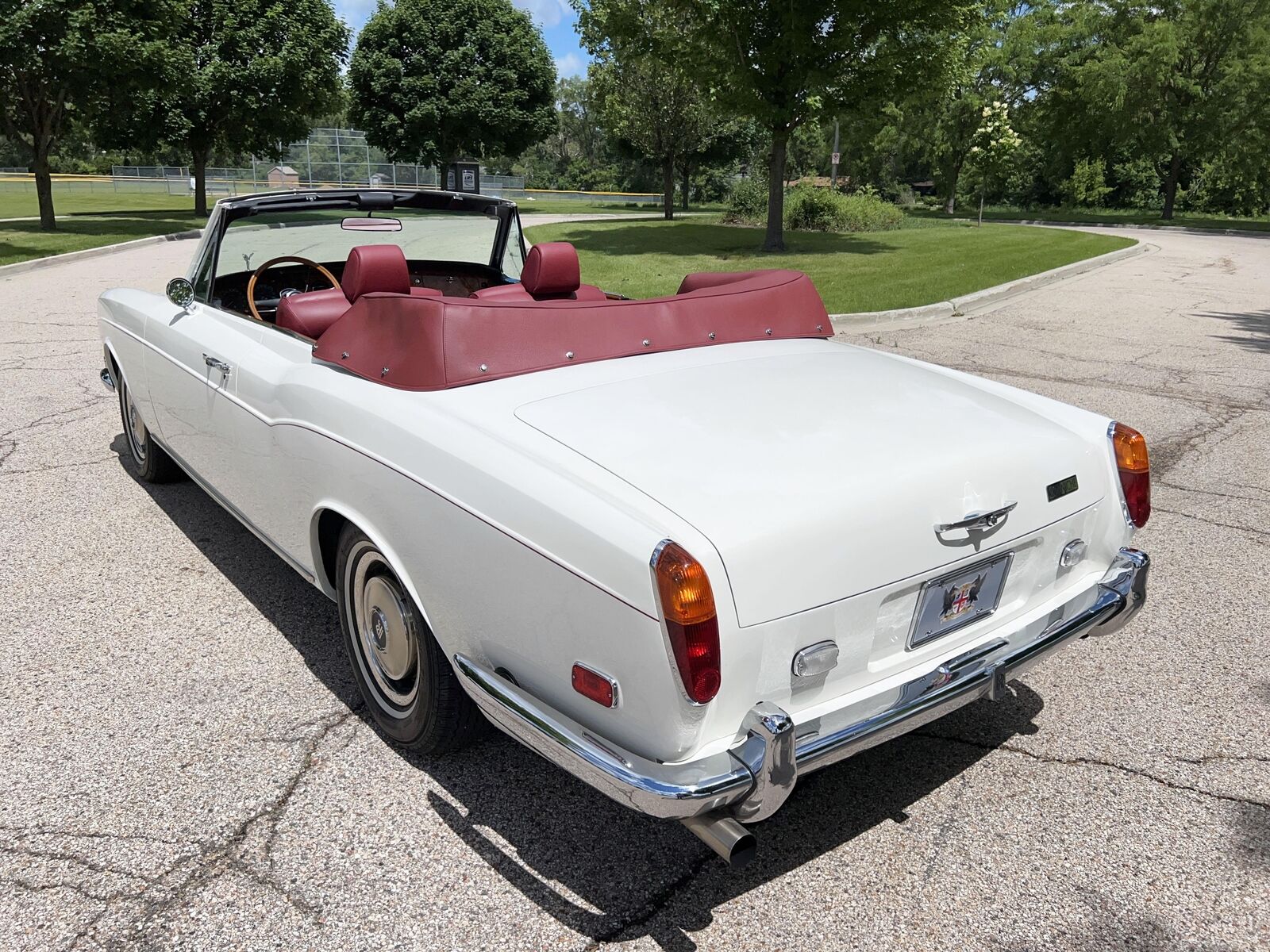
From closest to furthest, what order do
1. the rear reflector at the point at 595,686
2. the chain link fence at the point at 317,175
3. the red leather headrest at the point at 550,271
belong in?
1. the rear reflector at the point at 595,686
2. the red leather headrest at the point at 550,271
3. the chain link fence at the point at 317,175

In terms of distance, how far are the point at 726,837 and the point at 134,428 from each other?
14.3ft

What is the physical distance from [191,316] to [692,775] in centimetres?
314

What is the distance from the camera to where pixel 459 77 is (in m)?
40.9

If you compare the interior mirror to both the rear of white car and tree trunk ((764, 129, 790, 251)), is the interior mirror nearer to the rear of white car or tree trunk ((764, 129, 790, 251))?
the rear of white car

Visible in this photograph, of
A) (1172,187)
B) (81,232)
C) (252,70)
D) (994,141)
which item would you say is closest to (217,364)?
(81,232)

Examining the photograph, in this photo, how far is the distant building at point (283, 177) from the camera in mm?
42250

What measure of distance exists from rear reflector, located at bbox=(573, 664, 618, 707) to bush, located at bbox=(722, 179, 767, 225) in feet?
91.3

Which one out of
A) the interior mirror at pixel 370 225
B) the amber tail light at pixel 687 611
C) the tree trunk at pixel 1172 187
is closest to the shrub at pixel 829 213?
the tree trunk at pixel 1172 187

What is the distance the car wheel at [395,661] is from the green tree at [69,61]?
2108 cm

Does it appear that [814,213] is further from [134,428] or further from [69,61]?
[134,428]

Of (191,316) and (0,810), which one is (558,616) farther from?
(191,316)

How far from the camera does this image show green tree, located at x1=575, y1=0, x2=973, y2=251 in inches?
672

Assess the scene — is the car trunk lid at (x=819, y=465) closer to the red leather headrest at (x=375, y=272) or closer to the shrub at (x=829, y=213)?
the red leather headrest at (x=375, y=272)

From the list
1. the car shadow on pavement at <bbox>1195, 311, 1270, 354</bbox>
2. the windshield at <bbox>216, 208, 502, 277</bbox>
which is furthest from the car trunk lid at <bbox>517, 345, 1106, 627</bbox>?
the car shadow on pavement at <bbox>1195, 311, 1270, 354</bbox>
